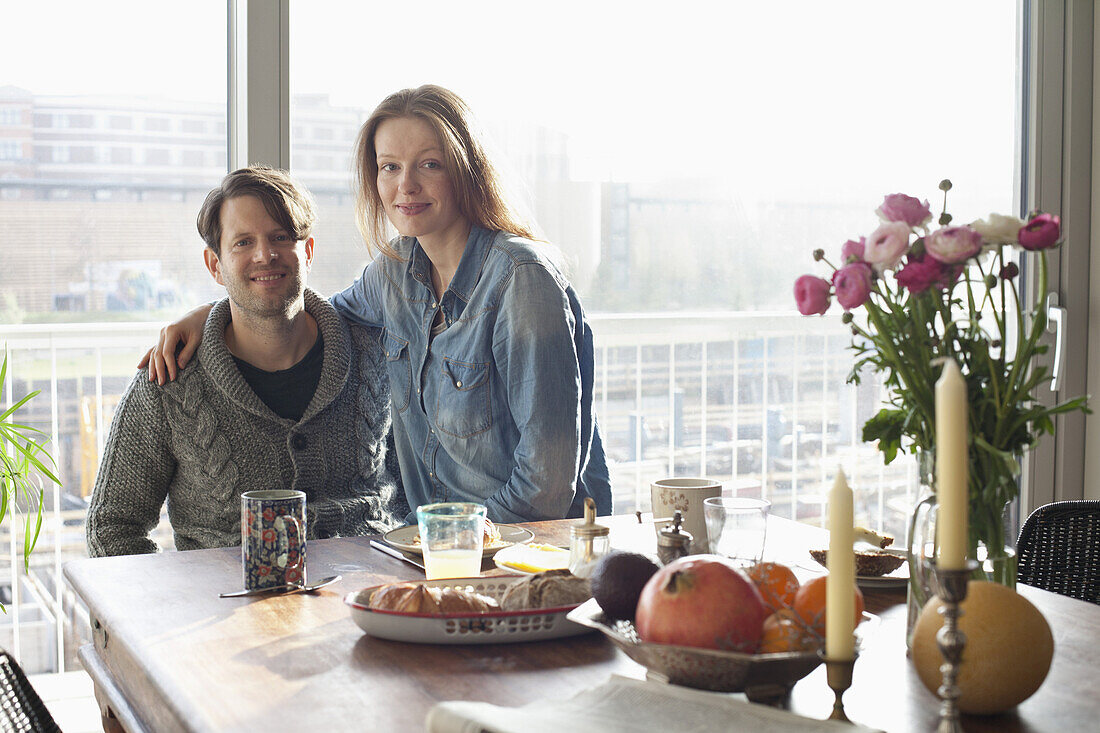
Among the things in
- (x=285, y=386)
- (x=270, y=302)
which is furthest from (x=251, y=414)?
(x=270, y=302)

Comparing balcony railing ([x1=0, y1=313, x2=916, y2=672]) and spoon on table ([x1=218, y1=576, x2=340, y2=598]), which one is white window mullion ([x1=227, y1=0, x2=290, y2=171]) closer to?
spoon on table ([x1=218, y1=576, x2=340, y2=598])

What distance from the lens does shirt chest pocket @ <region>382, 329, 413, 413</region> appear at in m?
2.21

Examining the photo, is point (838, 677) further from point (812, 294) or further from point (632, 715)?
point (812, 294)

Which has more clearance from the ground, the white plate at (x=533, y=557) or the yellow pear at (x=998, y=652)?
the yellow pear at (x=998, y=652)

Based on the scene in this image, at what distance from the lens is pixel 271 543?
133 cm

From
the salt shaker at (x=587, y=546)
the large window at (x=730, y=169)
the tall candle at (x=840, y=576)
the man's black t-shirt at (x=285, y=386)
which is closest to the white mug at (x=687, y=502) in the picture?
the salt shaker at (x=587, y=546)

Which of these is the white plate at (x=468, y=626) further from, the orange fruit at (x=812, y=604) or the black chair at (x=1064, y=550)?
the black chair at (x=1064, y=550)

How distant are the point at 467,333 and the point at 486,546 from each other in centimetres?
68

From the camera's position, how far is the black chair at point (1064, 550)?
1702mm

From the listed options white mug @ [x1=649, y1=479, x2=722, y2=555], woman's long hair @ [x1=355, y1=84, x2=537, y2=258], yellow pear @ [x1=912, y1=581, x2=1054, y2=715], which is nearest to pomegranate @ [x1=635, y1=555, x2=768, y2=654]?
yellow pear @ [x1=912, y1=581, x2=1054, y2=715]

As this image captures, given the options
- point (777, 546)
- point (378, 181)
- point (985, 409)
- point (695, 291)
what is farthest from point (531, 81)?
point (985, 409)

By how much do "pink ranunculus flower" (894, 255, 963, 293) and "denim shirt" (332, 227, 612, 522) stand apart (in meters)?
1.11

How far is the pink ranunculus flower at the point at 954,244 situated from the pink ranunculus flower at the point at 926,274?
0.01 meters

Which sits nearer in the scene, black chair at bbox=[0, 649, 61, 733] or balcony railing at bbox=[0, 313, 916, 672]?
black chair at bbox=[0, 649, 61, 733]
